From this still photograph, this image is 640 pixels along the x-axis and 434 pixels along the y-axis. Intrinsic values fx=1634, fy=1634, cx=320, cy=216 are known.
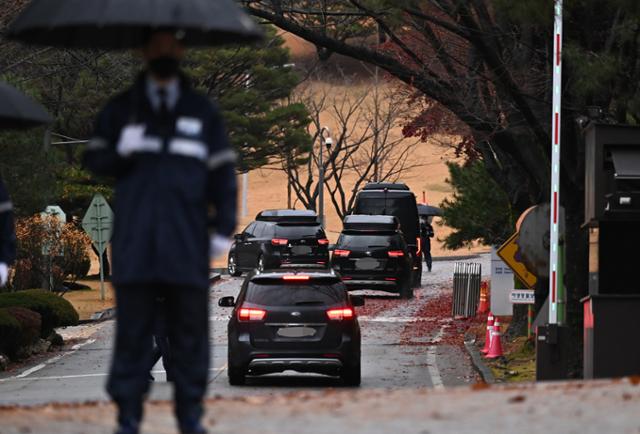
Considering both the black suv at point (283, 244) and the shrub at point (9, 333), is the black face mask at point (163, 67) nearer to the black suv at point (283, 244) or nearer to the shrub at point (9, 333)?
the shrub at point (9, 333)

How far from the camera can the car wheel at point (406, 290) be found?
3912 centimetres

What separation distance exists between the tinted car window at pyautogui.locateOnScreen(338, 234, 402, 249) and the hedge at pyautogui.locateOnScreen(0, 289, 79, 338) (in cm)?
990

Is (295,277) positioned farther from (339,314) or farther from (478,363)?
(478,363)

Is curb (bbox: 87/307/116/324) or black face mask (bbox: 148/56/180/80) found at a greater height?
black face mask (bbox: 148/56/180/80)

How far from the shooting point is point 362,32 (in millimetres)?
47844

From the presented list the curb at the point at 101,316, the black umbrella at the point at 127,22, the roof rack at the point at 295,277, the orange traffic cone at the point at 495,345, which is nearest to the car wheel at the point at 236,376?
the roof rack at the point at 295,277

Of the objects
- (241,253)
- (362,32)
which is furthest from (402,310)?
(362,32)

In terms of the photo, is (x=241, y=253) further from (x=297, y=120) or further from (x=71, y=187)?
(x=297, y=120)

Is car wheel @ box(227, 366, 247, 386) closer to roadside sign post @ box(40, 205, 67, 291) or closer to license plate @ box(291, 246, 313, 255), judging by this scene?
roadside sign post @ box(40, 205, 67, 291)

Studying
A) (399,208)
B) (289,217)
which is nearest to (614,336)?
(399,208)

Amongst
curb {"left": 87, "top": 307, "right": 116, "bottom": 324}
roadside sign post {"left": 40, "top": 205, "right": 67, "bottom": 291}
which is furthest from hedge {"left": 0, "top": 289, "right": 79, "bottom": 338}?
roadside sign post {"left": 40, "top": 205, "right": 67, "bottom": 291}

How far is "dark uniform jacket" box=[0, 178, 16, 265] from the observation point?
10.1m

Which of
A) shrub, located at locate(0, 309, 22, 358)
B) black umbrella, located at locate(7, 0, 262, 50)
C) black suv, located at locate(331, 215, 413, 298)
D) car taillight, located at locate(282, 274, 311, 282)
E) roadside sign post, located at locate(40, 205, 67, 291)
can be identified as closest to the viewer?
black umbrella, located at locate(7, 0, 262, 50)

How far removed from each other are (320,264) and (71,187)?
542 inches
